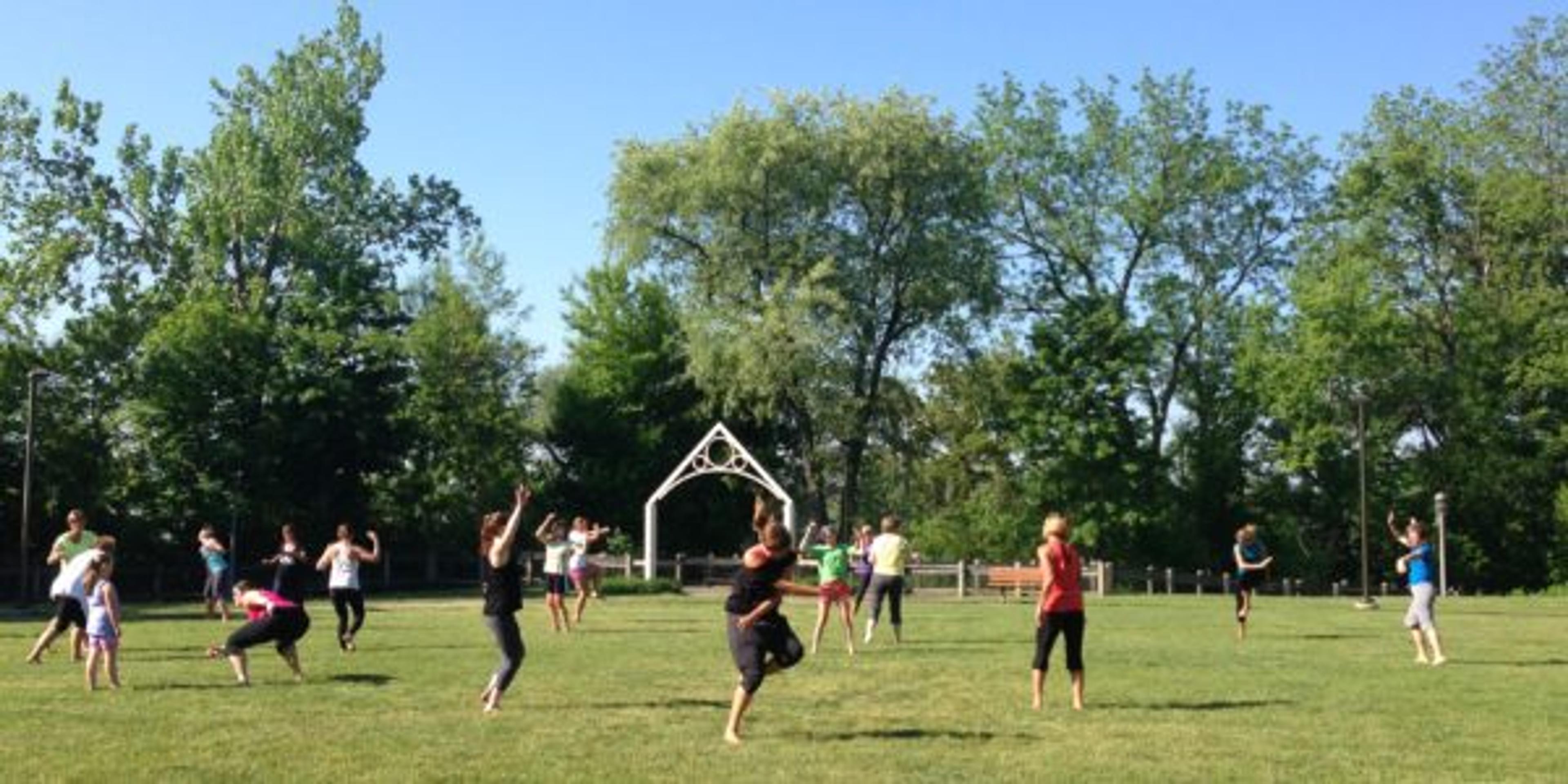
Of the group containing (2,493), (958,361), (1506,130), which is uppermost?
(1506,130)

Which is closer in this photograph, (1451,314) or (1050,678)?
(1050,678)

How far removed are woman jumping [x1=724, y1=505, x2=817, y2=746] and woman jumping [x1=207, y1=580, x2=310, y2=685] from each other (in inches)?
211

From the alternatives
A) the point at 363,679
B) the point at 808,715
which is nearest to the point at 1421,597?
the point at 808,715

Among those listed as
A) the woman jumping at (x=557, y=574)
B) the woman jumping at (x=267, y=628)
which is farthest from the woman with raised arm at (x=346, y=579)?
the woman jumping at (x=267, y=628)

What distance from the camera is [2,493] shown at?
40.1m

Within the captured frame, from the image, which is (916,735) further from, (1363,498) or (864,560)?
(1363,498)

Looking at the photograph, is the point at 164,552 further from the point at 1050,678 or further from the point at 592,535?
the point at 1050,678

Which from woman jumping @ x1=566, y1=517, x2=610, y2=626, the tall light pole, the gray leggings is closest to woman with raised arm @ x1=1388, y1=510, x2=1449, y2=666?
the gray leggings

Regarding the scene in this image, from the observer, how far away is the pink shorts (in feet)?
62.2

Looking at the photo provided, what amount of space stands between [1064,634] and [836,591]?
6.22 m

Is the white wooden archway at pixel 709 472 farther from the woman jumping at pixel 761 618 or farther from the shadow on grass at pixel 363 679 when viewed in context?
the woman jumping at pixel 761 618

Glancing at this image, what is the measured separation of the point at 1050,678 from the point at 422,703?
6486 millimetres

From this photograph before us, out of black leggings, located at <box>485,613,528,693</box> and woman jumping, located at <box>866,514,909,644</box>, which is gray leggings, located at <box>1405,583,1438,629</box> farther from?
black leggings, located at <box>485,613,528,693</box>

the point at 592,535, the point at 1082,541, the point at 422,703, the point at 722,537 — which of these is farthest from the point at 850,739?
the point at 722,537
